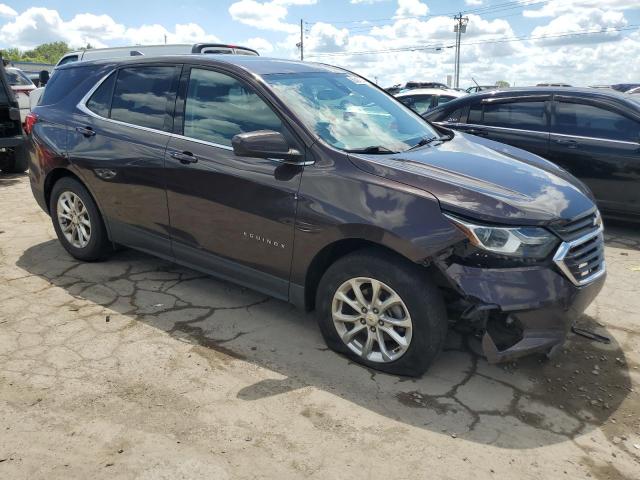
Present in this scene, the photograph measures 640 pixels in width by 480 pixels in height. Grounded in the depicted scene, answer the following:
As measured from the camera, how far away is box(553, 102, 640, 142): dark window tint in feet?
18.9

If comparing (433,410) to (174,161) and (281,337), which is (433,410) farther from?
(174,161)

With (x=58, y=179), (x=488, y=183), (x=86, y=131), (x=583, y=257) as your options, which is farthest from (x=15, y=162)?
(x=583, y=257)

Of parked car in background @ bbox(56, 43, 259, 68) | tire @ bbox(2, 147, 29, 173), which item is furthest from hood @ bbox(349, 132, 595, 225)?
tire @ bbox(2, 147, 29, 173)

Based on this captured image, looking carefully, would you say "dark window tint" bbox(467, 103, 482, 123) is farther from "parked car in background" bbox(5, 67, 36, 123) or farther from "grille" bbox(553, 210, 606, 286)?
"parked car in background" bbox(5, 67, 36, 123)

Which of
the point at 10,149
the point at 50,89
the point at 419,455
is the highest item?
the point at 50,89

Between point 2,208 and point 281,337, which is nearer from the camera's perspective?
point 281,337

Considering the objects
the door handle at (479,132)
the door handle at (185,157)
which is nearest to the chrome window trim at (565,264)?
the door handle at (185,157)

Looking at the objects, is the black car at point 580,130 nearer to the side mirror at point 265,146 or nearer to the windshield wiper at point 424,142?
the windshield wiper at point 424,142

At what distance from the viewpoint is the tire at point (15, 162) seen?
9.26m

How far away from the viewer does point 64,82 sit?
4828 millimetres

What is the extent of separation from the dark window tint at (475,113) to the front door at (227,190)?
12.8 ft

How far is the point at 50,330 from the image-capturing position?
3.68 m

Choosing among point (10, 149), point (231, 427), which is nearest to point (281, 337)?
point (231, 427)

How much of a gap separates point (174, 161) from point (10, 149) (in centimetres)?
685
